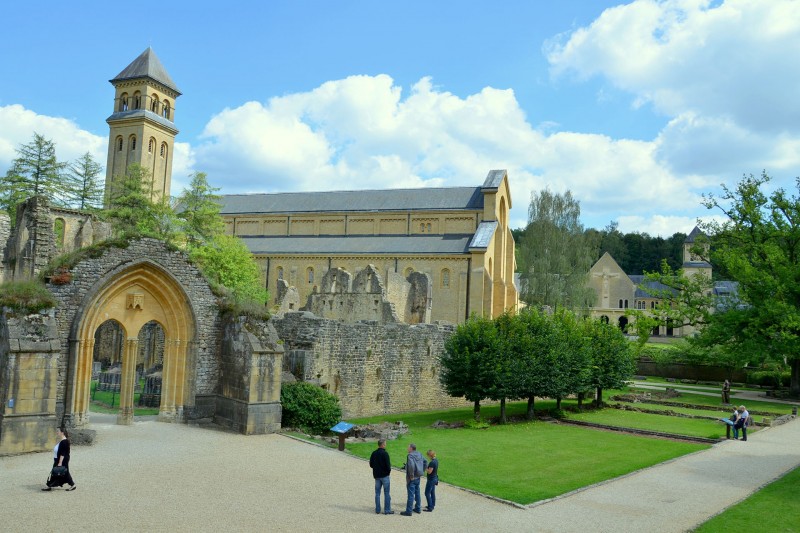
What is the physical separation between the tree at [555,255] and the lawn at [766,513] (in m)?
38.3

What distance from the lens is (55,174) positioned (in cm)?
5175

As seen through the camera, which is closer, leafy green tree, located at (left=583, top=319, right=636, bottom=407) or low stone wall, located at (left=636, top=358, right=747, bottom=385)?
leafy green tree, located at (left=583, top=319, right=636, bottom=407)

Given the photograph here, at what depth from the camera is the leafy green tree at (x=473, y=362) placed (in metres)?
23.0

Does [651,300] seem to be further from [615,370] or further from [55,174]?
[55,174]

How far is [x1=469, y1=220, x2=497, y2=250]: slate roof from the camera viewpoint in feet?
157

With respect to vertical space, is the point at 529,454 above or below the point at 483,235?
below

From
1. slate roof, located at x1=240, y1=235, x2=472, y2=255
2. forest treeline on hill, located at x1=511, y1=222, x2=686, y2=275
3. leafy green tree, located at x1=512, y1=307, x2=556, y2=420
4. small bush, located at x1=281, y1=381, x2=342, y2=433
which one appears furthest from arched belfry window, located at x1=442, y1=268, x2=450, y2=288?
forest treeline on hill, located at x1=511, y1=222, x2=686, y2=275

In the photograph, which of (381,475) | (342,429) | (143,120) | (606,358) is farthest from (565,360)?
(143,120)

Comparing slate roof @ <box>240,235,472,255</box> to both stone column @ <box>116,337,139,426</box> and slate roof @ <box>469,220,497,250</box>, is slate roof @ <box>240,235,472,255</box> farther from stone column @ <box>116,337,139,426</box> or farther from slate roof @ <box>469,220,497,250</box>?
stone column @ <box>116,337,139,426</box>

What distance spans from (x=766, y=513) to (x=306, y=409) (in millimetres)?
12025

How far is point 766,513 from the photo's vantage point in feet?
39.3

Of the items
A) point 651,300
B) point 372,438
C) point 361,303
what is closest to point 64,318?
point 372,438

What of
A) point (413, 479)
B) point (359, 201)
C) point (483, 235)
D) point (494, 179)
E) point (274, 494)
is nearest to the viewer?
point (413, 479)

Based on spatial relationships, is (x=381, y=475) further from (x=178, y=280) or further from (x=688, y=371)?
(x=688, y=371)
